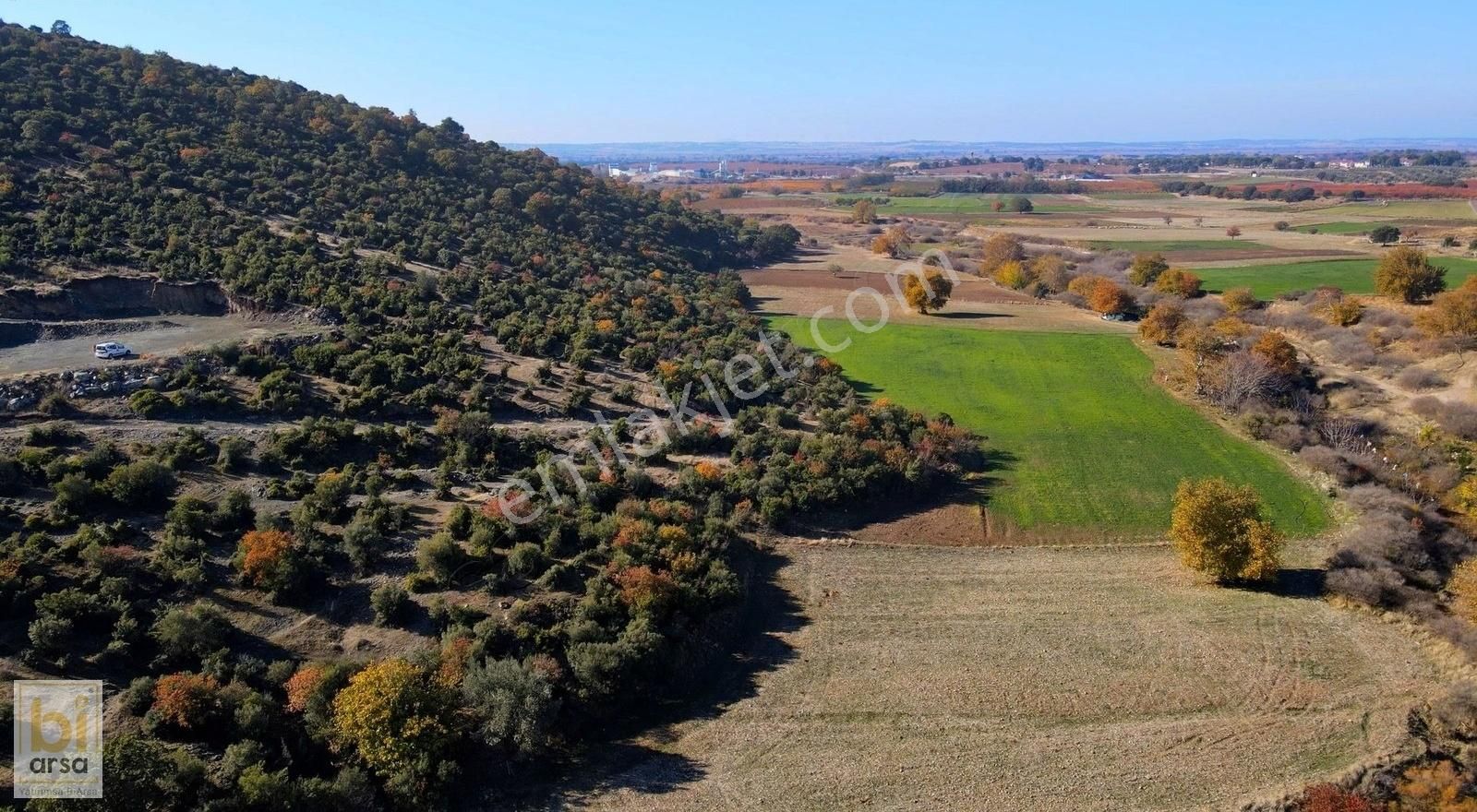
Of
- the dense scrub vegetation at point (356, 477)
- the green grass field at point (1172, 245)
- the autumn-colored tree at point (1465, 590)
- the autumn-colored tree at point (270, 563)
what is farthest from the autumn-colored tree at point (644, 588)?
the green grass field at point (1172, 245)

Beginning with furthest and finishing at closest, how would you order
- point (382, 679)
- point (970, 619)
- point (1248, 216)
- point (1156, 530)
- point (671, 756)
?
point (1248, 216) < point (1156, 530) < point (970, 619) < point (671, 756) < point (382, 679)

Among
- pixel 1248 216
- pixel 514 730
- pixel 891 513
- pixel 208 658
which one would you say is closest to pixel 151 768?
pixel 208 658

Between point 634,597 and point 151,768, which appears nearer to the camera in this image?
point 151,768

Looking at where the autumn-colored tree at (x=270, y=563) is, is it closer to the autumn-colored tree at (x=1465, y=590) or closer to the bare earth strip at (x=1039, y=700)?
the bare earth strip at (x=1039, y=700)

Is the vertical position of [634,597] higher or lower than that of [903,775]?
higher

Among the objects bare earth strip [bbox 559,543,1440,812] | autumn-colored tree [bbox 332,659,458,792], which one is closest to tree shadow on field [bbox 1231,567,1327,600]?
bare earth strip [bbox 559,543,1440,812]

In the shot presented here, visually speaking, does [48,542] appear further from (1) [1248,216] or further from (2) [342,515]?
(1) [1248,216]
